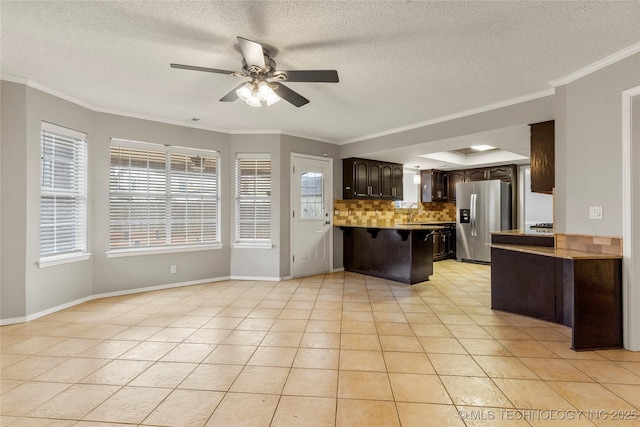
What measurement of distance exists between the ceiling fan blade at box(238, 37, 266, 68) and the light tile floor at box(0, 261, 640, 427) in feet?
7.42

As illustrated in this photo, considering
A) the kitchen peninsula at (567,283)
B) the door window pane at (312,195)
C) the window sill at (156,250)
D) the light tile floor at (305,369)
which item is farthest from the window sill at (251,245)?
the kitchen peninsula at (567,283)

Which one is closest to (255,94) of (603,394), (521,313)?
(603,394)

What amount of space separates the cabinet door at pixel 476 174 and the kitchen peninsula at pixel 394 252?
2638mm

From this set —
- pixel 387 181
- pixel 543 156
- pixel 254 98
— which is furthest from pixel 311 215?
pixel 543 156

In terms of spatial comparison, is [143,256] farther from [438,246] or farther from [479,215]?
[479,215]

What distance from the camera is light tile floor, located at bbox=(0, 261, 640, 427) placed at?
166 cm

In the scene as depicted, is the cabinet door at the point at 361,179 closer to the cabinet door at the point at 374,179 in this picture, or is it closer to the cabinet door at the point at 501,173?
the cabinet door at the point at 374,179

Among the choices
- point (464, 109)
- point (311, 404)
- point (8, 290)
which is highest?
point (464, 109)

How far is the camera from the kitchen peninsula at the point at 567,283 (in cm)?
243

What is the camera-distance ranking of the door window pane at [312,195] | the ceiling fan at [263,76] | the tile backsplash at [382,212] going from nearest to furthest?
the ceiling fan at [263,76]
the door window pane at [312,195]
the tile backsplash at [382,212]

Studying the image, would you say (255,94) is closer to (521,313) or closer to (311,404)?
(311,404)

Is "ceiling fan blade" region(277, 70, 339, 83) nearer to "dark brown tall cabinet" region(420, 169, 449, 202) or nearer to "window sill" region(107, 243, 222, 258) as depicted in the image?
"window sill" region(107, 243, 222, 258)

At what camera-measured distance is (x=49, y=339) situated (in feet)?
8.67

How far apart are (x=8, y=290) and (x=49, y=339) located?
0.88 m
